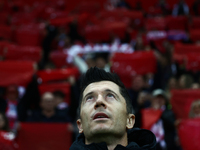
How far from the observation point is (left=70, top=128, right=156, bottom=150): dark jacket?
5.54 feet

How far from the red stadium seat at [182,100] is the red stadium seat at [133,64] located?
1.21m

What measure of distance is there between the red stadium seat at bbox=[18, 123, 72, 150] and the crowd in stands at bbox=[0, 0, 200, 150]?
0.17 ft

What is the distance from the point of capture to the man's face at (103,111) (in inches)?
67.6

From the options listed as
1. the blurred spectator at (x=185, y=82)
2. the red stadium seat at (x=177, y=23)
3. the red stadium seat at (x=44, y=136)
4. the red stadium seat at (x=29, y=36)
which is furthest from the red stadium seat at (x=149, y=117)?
the red stadium seat at (x=177, y=23)

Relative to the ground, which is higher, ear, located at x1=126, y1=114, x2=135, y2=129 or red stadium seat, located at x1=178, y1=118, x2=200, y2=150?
ear, located at x1=126, y1=114, x2=135, y2=129

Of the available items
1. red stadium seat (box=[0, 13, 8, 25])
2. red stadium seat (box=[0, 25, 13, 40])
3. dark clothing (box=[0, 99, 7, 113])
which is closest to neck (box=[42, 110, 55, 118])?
dark clothing (box=[0, 99, 7, 113])

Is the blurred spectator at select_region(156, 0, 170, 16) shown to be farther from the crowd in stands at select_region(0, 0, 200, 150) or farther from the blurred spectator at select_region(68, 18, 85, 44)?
the blurred spectator at select_region(68, 18, 85, 44)

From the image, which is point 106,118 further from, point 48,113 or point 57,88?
point 57,88

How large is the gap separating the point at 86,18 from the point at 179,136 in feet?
20.5

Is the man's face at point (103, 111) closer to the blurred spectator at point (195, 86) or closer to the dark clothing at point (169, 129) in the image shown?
the dark clothing at point (169, 129)

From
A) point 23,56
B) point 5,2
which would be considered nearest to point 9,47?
point 23,56

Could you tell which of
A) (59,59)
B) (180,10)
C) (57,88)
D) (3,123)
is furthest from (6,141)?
(180,10)

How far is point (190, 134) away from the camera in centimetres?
353

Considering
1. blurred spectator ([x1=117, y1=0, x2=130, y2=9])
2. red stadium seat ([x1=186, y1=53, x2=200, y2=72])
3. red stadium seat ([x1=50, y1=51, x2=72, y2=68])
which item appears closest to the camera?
red stadium seat ([x1=186, y1=53, x2=200, y2=72])
